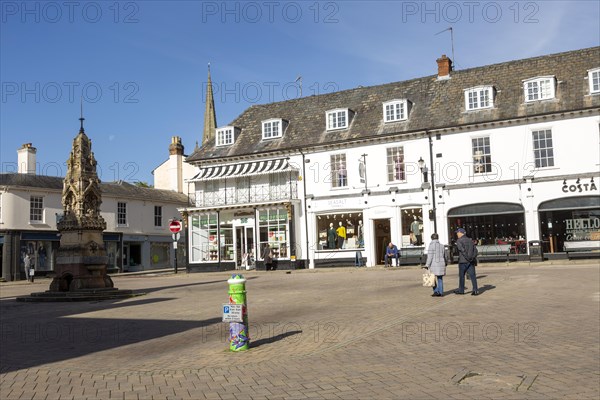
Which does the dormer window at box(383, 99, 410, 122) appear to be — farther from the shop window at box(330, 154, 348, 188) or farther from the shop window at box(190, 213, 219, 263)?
the shop window at box(190, 213, 219, 263)

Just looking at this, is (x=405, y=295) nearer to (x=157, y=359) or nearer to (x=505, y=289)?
(x=505, y=289)

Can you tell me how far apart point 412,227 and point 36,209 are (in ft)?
83.5

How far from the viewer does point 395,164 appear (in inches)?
1316

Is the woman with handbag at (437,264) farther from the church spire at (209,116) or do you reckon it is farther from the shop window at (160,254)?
the church spire at (209,116)

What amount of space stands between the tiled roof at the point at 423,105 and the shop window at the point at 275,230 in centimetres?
400

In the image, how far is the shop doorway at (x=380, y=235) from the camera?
33906 millimetres

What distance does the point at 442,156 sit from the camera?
3228 cm

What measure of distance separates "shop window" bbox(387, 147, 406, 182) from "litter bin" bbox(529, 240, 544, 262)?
762 cm

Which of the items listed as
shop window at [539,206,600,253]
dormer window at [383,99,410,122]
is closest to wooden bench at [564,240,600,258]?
shop window at [539,206,600,253]

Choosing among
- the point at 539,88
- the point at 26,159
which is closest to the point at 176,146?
the point at 26,159

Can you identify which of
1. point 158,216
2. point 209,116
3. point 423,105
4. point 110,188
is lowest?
point 158,216

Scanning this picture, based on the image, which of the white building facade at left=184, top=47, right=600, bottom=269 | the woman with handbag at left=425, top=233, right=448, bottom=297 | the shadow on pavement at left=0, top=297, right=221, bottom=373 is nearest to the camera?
the shadow on pavement at left=0, top=297, right=221, bottom=373

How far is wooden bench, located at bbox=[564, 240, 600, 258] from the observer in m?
28.5

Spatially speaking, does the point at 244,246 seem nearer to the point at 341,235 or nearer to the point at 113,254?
the point at 341,235
